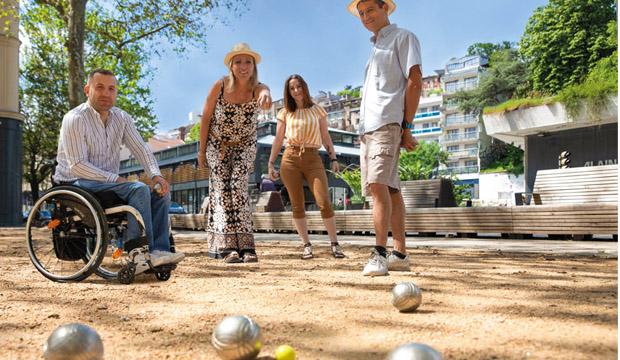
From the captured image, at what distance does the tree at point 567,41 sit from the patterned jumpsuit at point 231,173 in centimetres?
4091

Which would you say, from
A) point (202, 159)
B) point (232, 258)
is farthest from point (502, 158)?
point (232, 258)

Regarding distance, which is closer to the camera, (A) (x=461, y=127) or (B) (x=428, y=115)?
(A) (x=461, y=127)

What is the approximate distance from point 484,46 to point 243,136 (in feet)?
297

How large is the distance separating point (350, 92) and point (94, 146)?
330ft

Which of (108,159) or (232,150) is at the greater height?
(232,150)

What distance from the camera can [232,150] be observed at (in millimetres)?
5438

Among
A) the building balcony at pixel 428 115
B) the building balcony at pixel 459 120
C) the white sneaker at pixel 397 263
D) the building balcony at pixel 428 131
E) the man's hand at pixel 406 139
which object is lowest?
the white sneaker at pixel 397 263

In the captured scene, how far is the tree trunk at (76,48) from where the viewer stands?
10531 millimetres

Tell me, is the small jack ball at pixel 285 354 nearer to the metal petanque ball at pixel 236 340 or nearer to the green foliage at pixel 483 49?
the metal petanque ball at pixel 236 340

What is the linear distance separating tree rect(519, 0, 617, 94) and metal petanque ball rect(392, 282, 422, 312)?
4300 cm

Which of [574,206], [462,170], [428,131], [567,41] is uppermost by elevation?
[428,131]

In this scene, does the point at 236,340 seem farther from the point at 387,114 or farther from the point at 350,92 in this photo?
the point at 350,92

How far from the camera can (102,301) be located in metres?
3.14

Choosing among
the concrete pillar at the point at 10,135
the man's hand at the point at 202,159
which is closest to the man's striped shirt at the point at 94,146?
the man's hand at the point at 202,159
